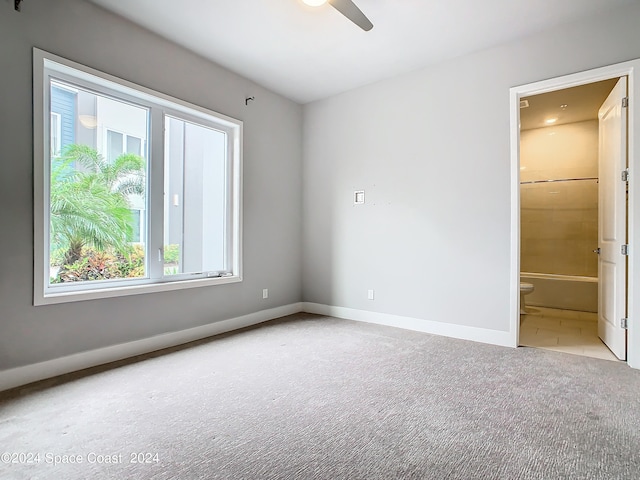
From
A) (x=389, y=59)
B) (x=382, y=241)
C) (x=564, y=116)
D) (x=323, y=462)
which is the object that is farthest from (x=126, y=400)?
(x=564, y=116)

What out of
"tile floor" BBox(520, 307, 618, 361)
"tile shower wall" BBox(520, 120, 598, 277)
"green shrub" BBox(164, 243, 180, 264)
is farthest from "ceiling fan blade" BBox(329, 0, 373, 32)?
"tile shower wall" BBox(520, 120, 598, 277)

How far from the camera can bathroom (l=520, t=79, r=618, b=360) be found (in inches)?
186

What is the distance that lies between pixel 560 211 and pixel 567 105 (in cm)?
167

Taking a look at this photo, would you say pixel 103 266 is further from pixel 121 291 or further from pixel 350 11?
pixel 350 11

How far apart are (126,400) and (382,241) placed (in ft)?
9.65

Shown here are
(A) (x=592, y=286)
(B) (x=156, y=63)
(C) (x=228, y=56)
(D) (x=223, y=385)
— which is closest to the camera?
(D) (x=223, y=385)

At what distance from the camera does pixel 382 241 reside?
409cm

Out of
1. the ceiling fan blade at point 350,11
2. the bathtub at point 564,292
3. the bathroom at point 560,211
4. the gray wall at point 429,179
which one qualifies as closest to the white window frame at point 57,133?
the ceiling fan blade at point 350,11

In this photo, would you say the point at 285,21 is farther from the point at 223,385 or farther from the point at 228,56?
the point at 223,385

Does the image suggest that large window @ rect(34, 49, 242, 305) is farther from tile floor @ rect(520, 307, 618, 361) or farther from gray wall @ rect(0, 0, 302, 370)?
tile floor @ rect(520, 307, 618, 361)

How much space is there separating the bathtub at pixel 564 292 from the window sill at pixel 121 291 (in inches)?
182

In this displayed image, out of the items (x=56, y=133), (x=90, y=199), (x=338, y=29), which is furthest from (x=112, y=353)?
(x=338, y=29)

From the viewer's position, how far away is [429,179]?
3.73 m

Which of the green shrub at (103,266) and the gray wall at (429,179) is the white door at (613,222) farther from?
the green shrub at (103,266)
